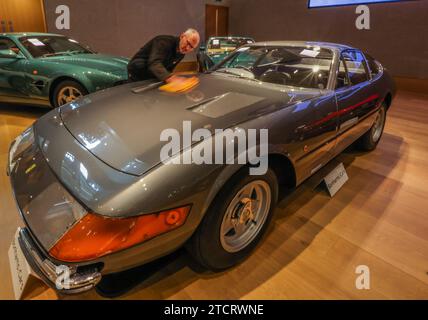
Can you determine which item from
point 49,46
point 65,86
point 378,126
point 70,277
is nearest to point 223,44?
point 49,46

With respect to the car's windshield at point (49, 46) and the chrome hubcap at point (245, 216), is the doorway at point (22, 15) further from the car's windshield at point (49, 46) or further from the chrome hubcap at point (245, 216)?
the chrome hubcap at point (245, 216)

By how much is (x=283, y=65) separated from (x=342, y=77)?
0.48 meters

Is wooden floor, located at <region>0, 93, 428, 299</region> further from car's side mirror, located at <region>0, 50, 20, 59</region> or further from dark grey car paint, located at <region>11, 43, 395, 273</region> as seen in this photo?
car's side mirror, located at <region>0, 50, 20, 59</region>

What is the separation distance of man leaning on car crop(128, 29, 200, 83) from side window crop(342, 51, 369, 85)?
4.28 ft

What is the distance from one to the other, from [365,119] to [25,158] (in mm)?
2547

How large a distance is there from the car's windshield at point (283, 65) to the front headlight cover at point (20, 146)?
5.00 ft

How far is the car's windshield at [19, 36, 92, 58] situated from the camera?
3.96 m

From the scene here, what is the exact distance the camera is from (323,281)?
1476mm

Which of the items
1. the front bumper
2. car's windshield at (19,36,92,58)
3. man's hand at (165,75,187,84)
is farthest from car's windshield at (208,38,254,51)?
the front bumper

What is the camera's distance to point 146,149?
124cm

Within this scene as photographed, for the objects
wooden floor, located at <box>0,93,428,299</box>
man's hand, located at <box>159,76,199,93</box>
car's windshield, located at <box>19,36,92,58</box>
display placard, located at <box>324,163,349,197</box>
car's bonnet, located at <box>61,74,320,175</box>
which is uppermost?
car's windshield, located at <box>19,36,92,58</box>
